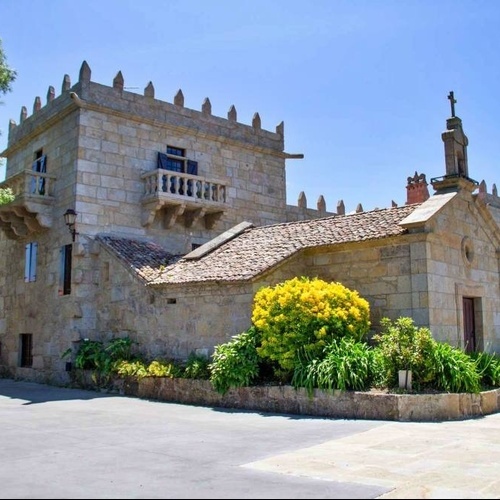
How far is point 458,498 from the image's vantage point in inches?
219

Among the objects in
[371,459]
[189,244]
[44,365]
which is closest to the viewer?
[371,459]

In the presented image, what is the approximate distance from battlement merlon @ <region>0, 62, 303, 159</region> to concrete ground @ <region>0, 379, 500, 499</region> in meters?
11.2

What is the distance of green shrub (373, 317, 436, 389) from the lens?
1106 cm

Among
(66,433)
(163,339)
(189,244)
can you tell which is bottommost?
(66,433)

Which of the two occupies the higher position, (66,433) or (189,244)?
(189,244)

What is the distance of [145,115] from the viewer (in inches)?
806

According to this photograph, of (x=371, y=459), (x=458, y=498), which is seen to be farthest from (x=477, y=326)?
(x=458, y=498)

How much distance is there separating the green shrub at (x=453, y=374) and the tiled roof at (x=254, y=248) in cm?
339

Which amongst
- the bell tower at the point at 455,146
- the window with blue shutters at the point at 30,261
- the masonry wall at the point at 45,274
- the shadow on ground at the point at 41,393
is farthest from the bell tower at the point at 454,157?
the window with blue shutters at the point at 30,261

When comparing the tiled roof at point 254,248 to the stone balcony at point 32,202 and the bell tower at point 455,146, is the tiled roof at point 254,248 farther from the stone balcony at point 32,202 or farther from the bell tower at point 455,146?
the stone balcony at point 32,202

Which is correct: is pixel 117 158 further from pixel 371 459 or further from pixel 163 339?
pixel 371 459

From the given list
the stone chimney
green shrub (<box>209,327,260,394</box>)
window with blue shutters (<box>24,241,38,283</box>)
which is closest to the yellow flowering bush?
green shrub (<box>209,327,260,394</box>)

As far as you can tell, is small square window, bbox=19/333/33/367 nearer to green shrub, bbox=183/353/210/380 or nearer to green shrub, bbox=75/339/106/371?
green shrub, bbox=75/339/106/371

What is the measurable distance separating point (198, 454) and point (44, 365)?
507 inches
